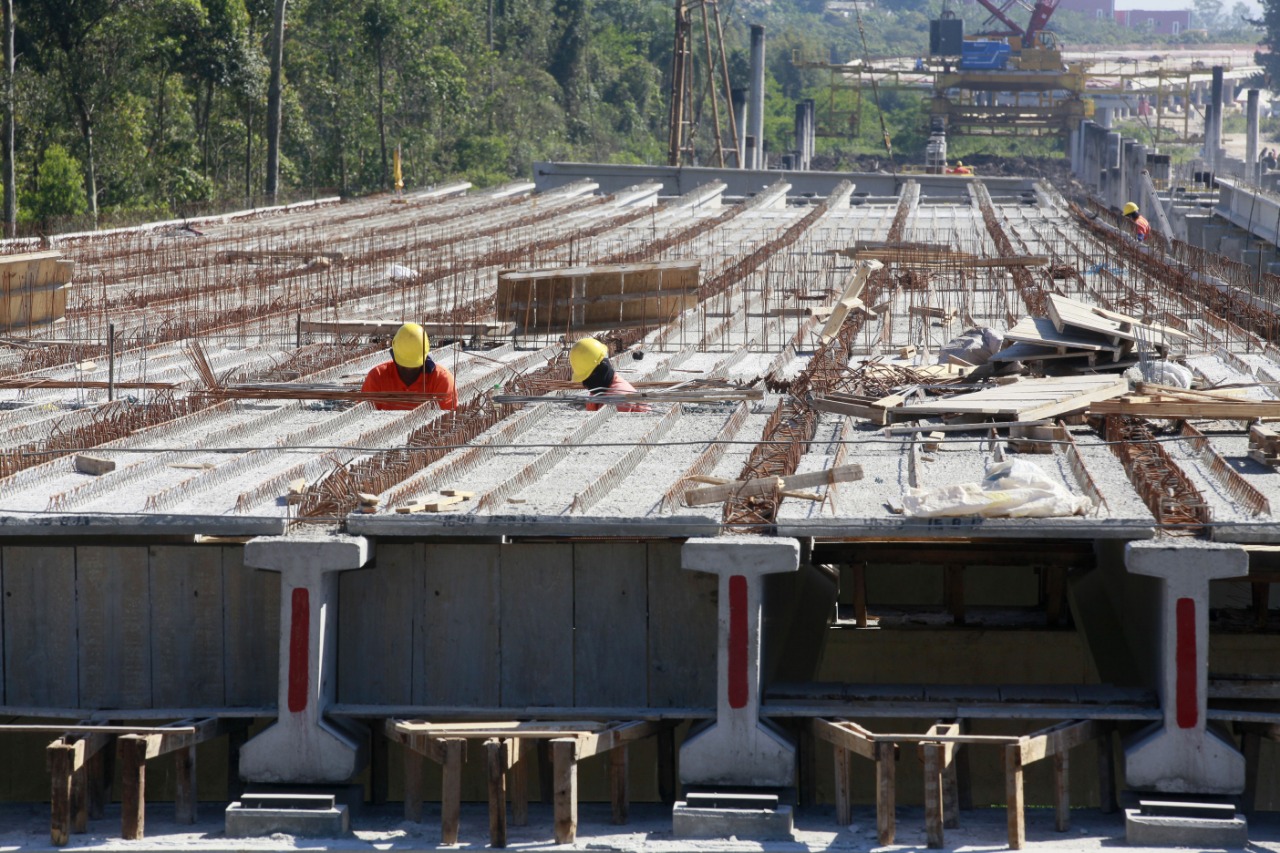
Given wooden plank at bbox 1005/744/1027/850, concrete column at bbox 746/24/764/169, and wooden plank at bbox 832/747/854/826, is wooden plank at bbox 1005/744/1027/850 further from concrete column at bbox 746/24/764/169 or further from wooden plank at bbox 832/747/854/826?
concrete column at bbox 746/24/764/169

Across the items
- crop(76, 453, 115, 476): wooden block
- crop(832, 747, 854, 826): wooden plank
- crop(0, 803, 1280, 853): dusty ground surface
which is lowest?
crop(0, 803, 1280, 853): dusty ground surface

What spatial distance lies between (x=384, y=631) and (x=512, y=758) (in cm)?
144

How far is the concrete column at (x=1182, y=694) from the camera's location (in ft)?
28.7

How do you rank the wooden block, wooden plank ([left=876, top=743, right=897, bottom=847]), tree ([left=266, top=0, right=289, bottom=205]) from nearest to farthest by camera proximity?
1. wooden plank ([left=876, top=743, right=897, bottom=847])
2. the wooden block
3. tree ([left=266, top=0, right=289, bottom=205])

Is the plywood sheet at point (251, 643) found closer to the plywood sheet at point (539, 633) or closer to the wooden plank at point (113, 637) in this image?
the wooden plank at point (113, 637)

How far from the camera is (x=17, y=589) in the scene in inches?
394

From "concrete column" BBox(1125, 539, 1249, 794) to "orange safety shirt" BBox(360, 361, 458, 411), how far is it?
5.87 m

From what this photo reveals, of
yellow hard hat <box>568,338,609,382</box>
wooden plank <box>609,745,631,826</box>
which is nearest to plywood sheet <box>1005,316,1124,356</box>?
yellow hard hat <box>568,338,609,382</box>

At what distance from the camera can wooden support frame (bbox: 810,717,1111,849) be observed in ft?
28.6

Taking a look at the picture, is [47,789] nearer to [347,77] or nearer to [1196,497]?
[1196,497]

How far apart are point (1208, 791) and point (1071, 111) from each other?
8563 cm

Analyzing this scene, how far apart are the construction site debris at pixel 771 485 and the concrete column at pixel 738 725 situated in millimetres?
420

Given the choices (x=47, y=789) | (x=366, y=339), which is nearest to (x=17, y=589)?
(x=47, y=789)

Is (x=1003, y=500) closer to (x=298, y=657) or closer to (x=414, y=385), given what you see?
(x=298, y=657)
